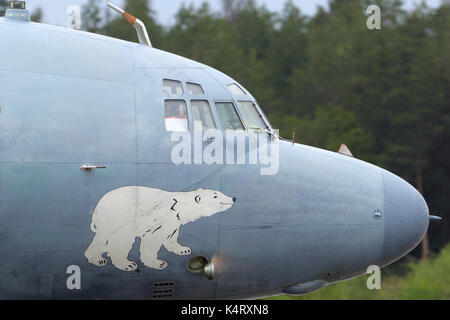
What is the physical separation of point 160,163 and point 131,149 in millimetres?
355

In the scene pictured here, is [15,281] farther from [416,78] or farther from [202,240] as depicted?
[416,78]

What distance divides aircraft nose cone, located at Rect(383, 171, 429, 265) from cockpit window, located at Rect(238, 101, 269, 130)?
1629 millimetres

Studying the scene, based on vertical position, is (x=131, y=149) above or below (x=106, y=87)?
below

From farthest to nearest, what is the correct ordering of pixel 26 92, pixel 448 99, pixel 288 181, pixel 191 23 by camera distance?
pixel 191 23 → pixel 448 99 → pixel 288 181 → pixel 26 92

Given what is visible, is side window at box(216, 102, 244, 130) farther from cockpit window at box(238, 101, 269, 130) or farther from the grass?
the grass

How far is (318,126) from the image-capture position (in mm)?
A: 38969

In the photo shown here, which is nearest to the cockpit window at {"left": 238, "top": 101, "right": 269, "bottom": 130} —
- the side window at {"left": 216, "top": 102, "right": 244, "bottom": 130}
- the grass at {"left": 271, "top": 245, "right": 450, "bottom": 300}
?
the side window at {"left": 216, "top": 102, "right": 244, "bottom": 130}

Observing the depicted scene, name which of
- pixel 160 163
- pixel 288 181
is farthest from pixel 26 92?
pixel 288 181

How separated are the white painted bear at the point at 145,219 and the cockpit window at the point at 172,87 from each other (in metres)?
1.18

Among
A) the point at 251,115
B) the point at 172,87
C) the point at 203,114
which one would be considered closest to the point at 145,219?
the point at 203,114

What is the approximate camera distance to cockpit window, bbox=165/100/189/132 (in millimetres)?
9117

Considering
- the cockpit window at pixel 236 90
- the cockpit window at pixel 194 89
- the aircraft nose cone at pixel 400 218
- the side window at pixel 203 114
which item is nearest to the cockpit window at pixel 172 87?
the cockpit window at pixel 194 89

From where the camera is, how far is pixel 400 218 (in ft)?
31.8

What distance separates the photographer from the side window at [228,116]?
9453 millimetres
